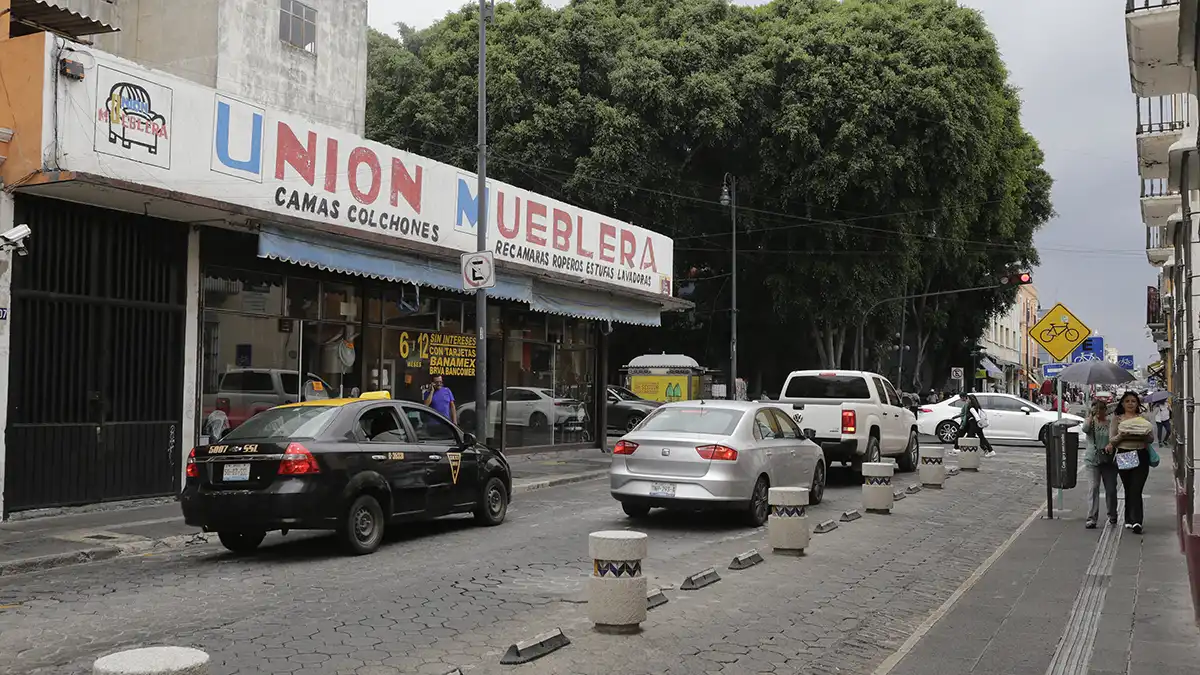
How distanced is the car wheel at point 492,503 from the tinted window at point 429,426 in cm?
81

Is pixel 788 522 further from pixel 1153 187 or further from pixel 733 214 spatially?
pixel 733 214

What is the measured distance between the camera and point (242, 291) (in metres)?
15.1

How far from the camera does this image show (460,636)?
→ 6.84m

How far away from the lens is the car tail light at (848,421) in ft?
56.4

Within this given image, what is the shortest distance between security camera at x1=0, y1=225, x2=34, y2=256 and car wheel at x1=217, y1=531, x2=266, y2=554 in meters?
4.10

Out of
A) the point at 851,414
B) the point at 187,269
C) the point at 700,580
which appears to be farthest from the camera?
the point at 851,414

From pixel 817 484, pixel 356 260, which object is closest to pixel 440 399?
pixel 356 260

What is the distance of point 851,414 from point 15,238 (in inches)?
489

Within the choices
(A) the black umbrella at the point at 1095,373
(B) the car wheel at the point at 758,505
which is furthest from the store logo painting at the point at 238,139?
(A) the black umbrella at the point at 1095,373

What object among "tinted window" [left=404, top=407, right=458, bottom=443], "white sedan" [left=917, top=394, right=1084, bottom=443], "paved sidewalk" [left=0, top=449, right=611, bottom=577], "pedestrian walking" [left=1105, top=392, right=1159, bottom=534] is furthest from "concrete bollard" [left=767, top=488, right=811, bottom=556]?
"white sedan" [left=917, top=394, right=1084, bottom=443]

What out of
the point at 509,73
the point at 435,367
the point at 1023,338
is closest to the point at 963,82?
the point at 509,73

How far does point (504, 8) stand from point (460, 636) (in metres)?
30.7

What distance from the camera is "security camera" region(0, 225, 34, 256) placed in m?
11.3

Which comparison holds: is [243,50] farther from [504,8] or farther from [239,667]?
[239,667]
